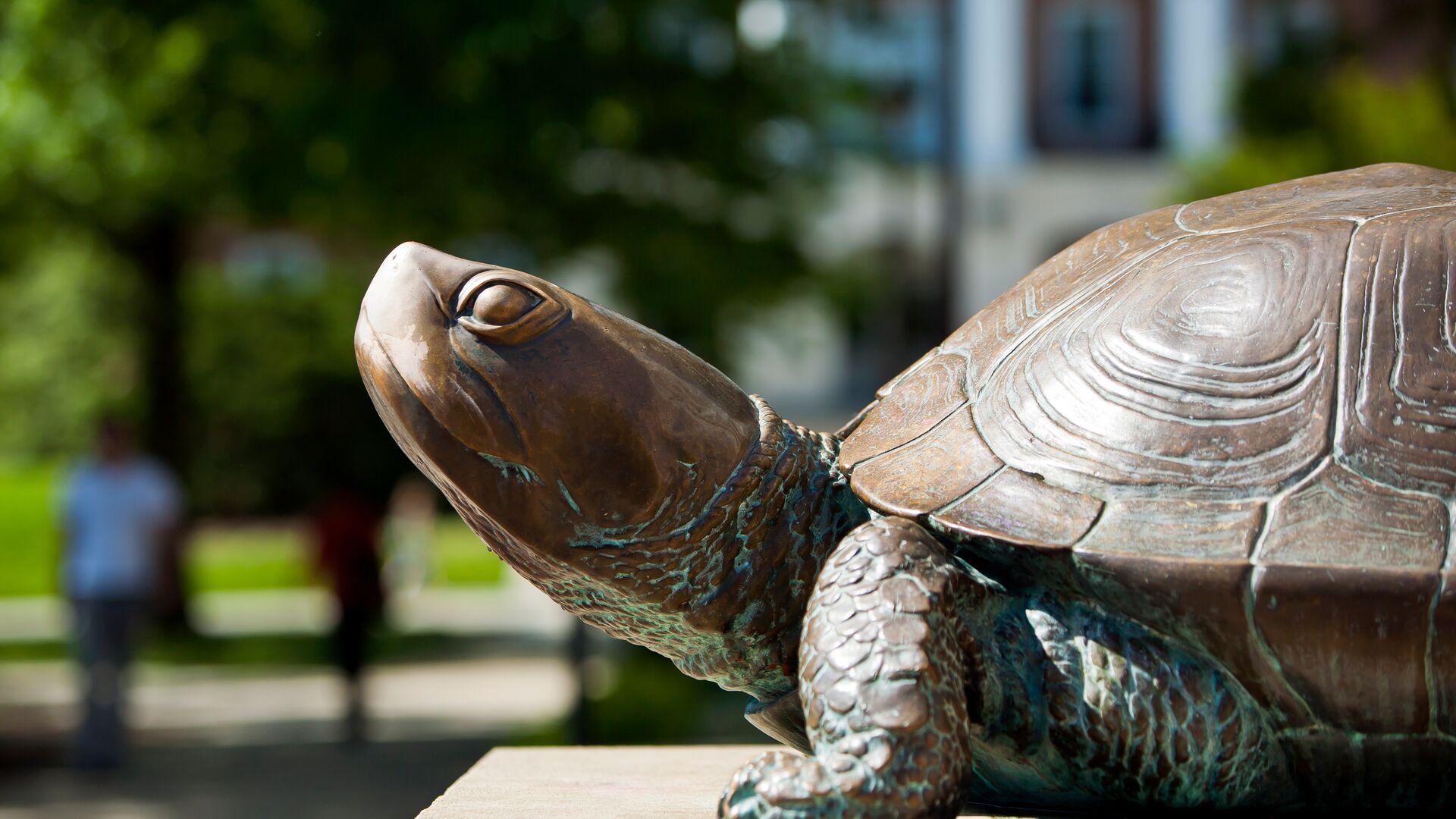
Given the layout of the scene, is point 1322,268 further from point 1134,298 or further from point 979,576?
point 979,576

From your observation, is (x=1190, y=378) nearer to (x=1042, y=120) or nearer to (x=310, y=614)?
(x=310, y=614)

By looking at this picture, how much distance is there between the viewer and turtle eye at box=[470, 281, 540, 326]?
249 centimetres

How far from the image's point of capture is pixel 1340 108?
1240 cm

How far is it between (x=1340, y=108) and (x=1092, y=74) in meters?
14.9

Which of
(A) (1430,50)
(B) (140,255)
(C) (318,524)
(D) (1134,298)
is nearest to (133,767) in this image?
(C) (318,524)

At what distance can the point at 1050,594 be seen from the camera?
246cm

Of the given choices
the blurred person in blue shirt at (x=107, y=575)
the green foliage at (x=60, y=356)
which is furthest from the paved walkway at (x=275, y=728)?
the green foliage at (x=60, y=356)

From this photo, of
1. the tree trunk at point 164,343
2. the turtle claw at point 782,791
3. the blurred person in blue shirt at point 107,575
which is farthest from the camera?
the tree trunk at point 164,343

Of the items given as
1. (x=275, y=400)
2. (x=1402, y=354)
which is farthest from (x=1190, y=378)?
(x=275, y=400)

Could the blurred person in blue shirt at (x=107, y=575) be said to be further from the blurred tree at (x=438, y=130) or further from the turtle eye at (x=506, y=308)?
the turtle eye at (x=506, y=308)

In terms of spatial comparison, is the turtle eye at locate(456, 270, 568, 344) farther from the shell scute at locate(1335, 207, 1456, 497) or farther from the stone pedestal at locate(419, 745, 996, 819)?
the shell scute at locate(1335, 207, 1456, 497)

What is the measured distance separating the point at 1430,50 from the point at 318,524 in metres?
10.2

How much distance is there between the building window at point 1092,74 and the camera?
26.2m

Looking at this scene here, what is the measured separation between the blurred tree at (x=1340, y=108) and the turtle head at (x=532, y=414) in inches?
383
